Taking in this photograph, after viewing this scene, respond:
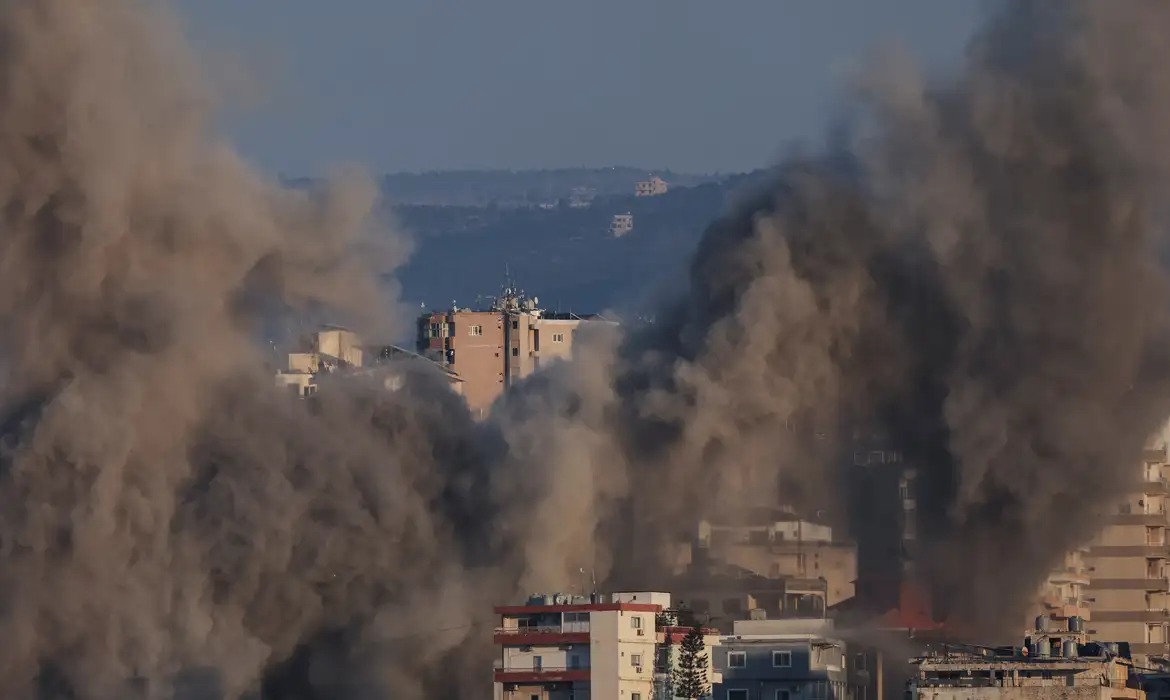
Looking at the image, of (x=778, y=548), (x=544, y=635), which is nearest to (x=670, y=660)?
(x=544, y=635)

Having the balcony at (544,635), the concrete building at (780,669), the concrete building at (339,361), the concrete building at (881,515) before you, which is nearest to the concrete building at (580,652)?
the balcony at (544,635)

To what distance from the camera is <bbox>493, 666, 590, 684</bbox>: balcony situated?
1791 inches

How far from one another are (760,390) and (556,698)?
8.88 meters

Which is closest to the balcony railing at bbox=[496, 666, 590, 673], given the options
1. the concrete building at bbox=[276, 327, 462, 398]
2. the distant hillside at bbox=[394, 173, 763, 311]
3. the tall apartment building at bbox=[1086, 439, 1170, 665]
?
the concrete building at bbox=[276, 327, 462, 398]

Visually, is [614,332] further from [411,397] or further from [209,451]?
[209,451]

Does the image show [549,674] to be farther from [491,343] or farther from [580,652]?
[491,343]

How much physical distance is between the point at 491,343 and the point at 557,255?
4252 inches

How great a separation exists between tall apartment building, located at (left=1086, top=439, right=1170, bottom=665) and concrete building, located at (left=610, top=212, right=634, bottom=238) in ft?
436

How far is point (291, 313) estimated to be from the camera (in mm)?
55625

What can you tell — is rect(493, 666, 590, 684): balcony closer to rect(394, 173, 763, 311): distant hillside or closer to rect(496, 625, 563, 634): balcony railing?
rect(496, 625, 563, 634): balcony railing

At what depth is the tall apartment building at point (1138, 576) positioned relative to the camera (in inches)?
2196

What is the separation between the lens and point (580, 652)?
4569 centimetres

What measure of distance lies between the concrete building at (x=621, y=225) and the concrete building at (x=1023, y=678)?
14896 centimetres

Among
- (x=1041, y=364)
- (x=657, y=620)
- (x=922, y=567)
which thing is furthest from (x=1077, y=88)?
(x=657, y=620)
